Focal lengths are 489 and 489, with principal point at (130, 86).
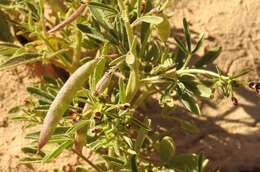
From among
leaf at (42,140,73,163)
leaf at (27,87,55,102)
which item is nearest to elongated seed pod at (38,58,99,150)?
leaf at (42,140,73,163)

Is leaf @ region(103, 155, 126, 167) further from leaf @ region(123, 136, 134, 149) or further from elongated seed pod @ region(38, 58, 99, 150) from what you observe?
elongated seed pod @ region(38, 58, 99, 150)

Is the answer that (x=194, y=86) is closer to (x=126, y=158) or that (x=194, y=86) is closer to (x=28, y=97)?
(x=126, y=158)

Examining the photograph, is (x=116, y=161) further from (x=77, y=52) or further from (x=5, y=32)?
(x=5, y=32)

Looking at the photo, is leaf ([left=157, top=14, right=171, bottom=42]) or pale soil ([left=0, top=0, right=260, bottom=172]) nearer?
leaf ([left=157, top=14, right=171, bottom=42])

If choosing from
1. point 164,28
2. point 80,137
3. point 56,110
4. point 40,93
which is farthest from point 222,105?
point 56,110

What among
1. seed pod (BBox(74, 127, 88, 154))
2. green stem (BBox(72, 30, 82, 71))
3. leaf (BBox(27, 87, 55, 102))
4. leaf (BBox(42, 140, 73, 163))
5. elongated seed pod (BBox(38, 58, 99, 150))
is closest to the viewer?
elongated seed pod (BBox(38, 58, 99, 150))

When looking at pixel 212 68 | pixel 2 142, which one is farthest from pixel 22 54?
pixel 212 68

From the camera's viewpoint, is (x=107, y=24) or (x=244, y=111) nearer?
(x=107, y=24)
